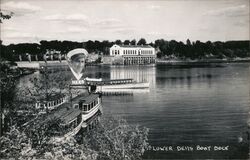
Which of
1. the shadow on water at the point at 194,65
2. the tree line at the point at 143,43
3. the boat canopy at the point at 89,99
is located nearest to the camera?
the tree line at the point at 143,43

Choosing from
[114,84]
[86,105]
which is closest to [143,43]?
[114,84]

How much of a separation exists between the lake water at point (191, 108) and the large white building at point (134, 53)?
9 centimetres

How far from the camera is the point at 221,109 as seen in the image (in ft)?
14.6

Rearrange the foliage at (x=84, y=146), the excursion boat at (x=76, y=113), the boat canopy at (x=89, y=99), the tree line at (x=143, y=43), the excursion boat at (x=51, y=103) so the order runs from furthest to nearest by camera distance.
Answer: the boat canopy at (x=89, y=99) < the tree line at (x=143, y=43) < the excursion boat at (x=51, y=103) < the excursion boat at (x=76, y=113) < the foliage at (x=84, y=146)

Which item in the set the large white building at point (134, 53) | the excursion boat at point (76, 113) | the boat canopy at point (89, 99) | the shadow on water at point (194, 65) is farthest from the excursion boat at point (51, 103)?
the shadow on water at point (194, 65)

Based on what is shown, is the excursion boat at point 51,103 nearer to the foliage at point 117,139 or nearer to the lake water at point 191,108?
the lake water at point 191,108

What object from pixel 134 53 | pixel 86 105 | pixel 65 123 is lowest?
pixel 65 123

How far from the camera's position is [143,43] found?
4.56 meters

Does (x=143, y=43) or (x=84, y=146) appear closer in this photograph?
(x=84, y=146)

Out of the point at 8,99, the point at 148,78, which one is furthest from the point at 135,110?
the point at 8,99

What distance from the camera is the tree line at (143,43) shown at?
4371 millimetres

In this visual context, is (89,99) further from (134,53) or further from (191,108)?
(191,108)

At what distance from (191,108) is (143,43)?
2.70 ft

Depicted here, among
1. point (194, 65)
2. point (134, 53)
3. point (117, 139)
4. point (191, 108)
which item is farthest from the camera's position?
point (194, 65)
